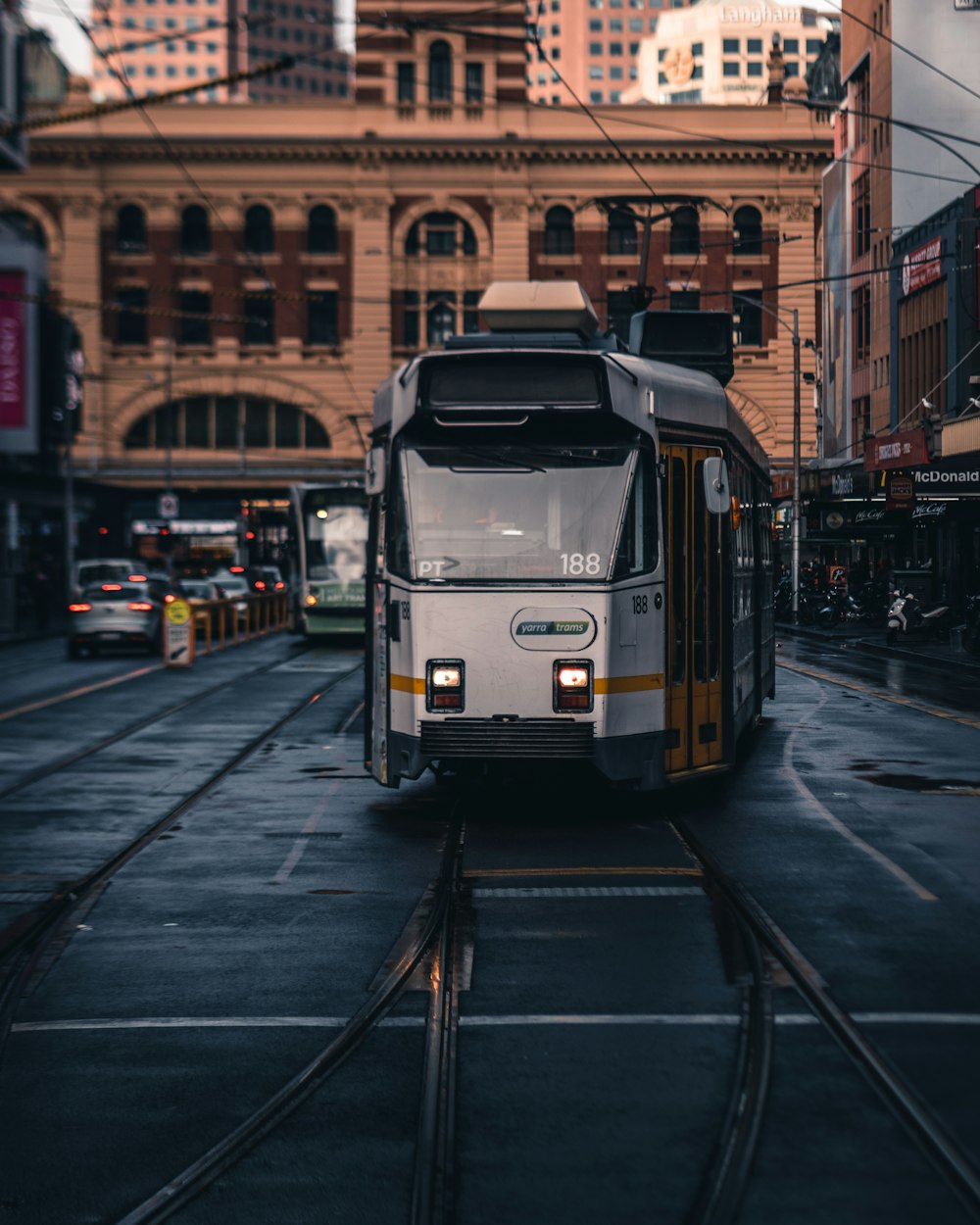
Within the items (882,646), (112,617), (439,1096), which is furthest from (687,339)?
(882,646)

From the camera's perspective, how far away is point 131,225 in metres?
76.9

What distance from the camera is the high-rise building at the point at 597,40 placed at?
181250 mm

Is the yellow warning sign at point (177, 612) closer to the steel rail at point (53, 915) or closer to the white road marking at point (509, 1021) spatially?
the steel rail at point (53, 915)

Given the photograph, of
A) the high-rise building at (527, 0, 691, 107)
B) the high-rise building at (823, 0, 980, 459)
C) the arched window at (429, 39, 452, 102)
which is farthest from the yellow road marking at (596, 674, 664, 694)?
the high-rise building at (527, 0, 691, 107)

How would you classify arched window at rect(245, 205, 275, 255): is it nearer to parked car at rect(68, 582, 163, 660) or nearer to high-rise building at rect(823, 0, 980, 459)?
high-rise building at rect(823, 0, 980, 459)

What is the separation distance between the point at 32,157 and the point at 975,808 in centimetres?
6823

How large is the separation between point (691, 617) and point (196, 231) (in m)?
66.7

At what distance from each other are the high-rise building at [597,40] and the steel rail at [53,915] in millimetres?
173895

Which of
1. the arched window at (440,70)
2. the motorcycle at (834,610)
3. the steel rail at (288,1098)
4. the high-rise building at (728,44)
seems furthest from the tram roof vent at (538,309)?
the high-rise building at (728,44)

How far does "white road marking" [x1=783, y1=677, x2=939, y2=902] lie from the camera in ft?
34.4

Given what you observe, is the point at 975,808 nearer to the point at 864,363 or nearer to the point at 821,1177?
the point at 821,1177

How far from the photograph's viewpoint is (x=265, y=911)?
1009cm

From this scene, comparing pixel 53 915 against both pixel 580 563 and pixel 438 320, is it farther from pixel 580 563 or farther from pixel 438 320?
pixel 438 320

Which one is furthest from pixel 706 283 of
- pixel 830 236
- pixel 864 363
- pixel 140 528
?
pixel 140 528
